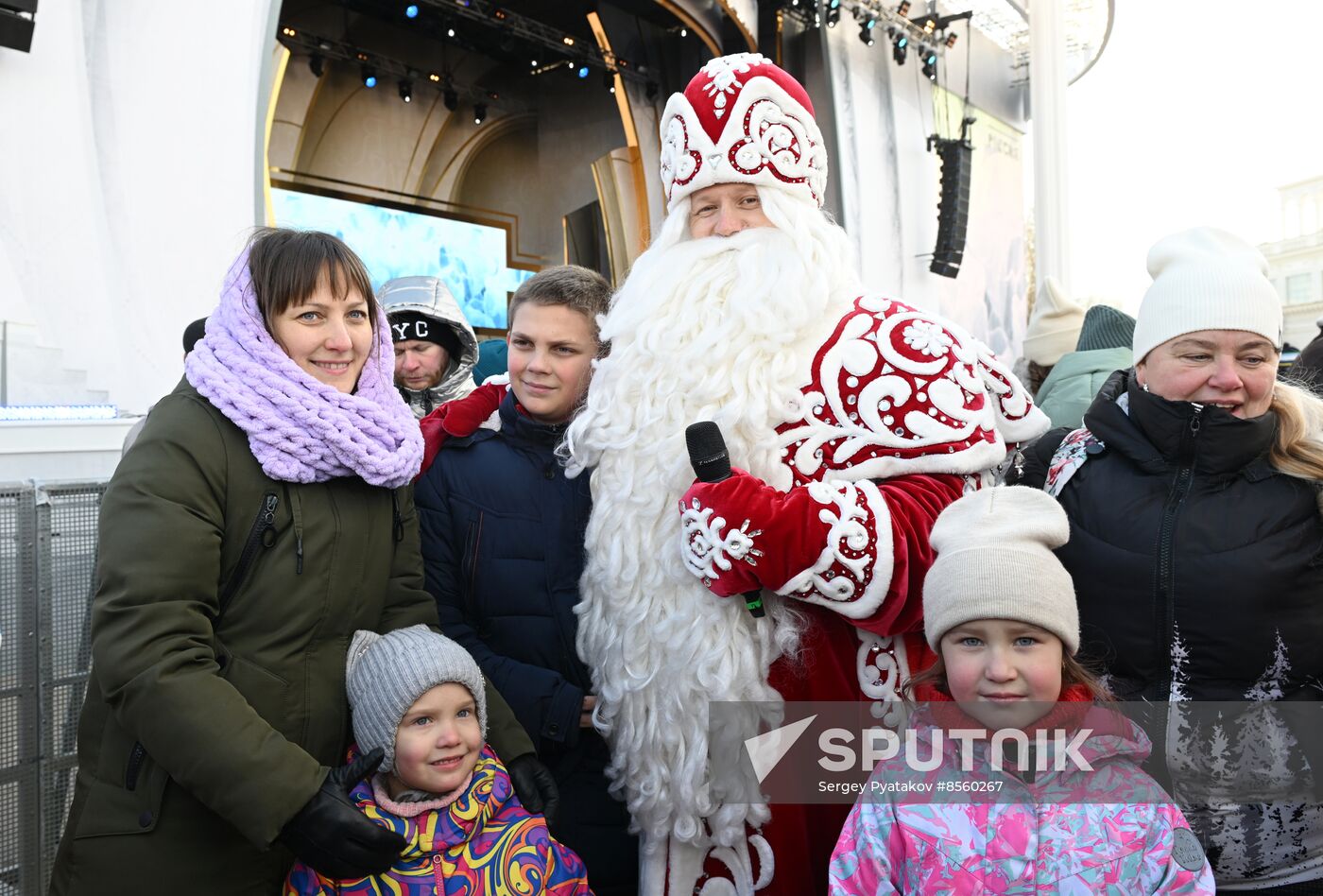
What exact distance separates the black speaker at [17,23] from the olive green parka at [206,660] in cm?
437

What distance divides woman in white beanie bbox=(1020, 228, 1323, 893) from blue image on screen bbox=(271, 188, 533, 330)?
8.98 metres

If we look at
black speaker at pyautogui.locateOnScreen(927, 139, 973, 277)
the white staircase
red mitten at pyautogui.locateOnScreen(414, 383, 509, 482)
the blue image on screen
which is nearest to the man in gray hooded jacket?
red mitten at pyautogui.locateOnScreen(414, 383, 509, 482)

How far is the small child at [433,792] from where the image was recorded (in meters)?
1.44

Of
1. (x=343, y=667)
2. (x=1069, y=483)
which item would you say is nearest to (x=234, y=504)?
(x=343, y=667)

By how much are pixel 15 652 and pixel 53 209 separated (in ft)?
12.1

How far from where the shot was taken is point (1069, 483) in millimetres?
1667

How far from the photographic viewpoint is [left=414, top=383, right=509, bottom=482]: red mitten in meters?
1.90

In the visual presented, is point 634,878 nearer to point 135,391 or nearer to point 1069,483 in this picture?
point 1069,483

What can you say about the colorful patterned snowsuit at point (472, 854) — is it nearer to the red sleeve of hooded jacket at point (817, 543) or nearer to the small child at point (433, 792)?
the small child at point (433, 792)

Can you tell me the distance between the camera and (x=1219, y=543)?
1.48 meters

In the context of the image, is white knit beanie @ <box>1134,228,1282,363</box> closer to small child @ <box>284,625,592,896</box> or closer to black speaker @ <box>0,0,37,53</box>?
small child @ <box>284,625,592,896</box>

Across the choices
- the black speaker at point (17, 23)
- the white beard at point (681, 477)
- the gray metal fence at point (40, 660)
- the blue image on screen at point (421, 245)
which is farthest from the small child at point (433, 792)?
the blue image on screen at point (421, 245)

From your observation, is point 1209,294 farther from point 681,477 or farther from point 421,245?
point 421,245

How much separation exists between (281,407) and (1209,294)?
151 cm
